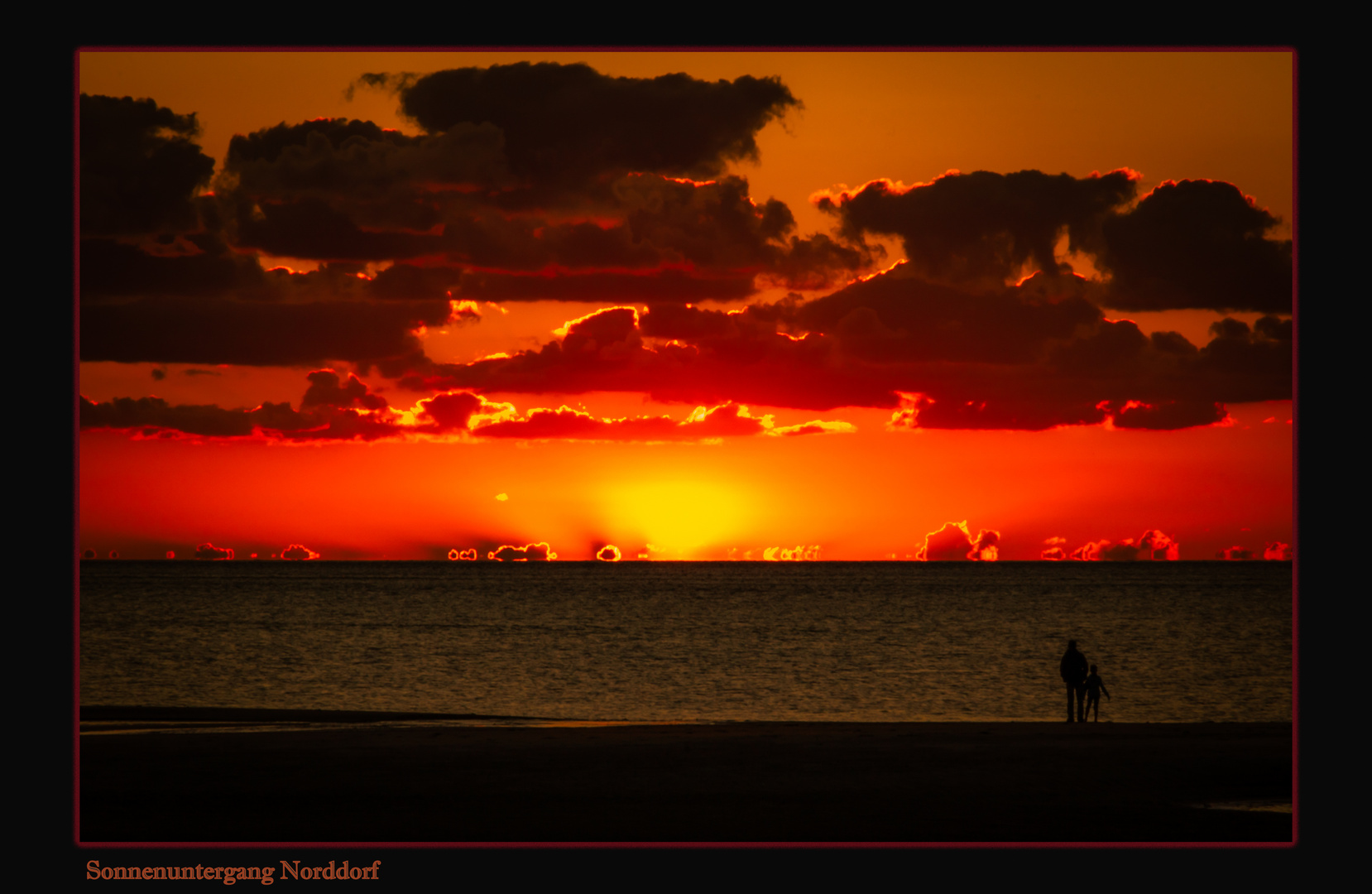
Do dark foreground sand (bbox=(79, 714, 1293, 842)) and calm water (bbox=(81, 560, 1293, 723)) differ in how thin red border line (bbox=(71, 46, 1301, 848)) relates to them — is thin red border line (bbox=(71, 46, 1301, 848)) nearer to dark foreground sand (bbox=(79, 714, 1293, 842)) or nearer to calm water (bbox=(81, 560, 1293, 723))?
dark foreground sand (bbox=(79, 714, 1293, 842))

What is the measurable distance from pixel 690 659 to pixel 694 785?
4982 cm

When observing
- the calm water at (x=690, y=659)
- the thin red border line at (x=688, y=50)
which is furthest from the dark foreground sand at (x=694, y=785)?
the calm water at (x=690, y=659)

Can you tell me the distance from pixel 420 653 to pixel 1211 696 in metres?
41.2

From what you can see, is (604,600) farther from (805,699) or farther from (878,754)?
(878,754)

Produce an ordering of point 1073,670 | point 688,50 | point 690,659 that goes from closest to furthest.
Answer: point 688,50 → point 1073,670 → point 690,659

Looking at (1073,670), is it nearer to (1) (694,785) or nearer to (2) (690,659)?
(1) (694,785)

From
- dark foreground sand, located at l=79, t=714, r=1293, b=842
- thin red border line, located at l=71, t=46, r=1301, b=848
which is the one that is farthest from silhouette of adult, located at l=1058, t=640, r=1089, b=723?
thin red border line, located at l=71, t=46, r=1301, b=848

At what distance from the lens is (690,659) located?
68938 millimetres

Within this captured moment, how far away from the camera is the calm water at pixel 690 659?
4762 centimetres

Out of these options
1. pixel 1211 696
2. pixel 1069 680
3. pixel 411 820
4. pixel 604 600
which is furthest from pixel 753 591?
pixel 411 820

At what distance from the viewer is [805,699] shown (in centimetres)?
4894

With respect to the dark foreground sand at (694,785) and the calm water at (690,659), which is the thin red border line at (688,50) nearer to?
the dark foreground sand at (694,785)

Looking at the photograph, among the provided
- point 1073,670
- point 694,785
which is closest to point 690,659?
point 1073,670

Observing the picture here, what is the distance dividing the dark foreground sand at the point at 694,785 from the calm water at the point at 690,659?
18390 mm
